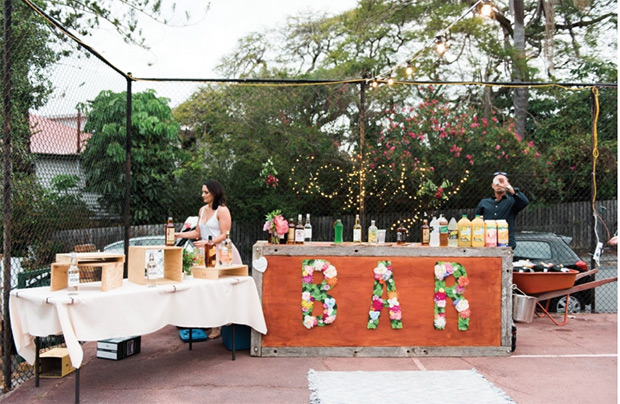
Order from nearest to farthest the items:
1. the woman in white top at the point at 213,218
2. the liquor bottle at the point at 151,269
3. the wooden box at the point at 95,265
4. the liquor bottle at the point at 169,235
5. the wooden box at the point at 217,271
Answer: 1. the wooden box at the point at 95,265
2. the liquor bottle at the point at 151,269
3. the wooden box at the point at 217,271
4. the liquor bottle at the point at 169,235
5. the woman in white top at the point at 213,218

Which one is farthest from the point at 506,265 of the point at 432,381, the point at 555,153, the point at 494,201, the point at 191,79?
the point at 555,153

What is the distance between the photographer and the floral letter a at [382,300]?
539cm

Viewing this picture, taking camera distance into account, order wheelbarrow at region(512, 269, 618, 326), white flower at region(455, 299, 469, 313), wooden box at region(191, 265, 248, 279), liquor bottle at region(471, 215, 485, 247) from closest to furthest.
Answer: wooden box at region(191, 265, 248, 279) < white flower at region(455, 299, 469, 313) < liquor bottle at region(471, 215, 485, 247) < wheelbarrow at region(512, 269, 618, 326)

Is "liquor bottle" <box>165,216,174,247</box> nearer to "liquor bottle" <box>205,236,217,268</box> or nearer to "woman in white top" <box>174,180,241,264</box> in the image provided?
"liquor bottle" <box>205,236,217,268</box>

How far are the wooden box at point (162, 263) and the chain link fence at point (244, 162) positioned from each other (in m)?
0.91

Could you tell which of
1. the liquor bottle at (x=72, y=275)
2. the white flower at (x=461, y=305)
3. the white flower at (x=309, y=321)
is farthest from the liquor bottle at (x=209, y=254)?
the white flower at (x=461, y=305)

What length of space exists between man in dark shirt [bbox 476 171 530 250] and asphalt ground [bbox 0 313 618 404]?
1440 millimetres

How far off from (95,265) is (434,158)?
221 inches

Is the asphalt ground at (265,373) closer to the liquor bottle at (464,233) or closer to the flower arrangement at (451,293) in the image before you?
the flower arrangement at (451,293)

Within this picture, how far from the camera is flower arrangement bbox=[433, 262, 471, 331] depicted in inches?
214

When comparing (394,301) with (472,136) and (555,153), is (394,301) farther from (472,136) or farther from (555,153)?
(555,153)

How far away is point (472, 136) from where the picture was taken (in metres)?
8.80

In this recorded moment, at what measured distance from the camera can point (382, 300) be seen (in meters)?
5.41

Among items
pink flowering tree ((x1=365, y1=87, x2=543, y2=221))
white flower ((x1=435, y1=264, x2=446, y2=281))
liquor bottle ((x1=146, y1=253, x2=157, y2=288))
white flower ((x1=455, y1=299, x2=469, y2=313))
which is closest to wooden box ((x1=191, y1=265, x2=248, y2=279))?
liquor bottle ((x1=146, y1=253, x2=157, y2=288))
